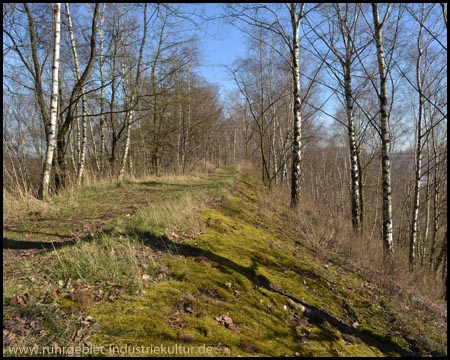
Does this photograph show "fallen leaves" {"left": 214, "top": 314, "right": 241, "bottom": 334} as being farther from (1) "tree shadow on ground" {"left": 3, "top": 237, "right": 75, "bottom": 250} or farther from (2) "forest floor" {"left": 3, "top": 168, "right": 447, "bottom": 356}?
(1) "tree shadow on ground" {"left": 3, "top": 237, "right": 75, "bottom": 250}

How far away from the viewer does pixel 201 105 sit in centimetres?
2228

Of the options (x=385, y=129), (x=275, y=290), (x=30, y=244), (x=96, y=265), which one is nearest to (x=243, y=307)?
(x=275, y=290)

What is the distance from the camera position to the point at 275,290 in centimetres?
365

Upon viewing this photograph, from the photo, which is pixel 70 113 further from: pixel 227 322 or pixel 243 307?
pixel 227 322

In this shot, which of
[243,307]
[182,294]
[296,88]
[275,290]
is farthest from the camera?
[296,88]

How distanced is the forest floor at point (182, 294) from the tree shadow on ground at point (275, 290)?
17 mm

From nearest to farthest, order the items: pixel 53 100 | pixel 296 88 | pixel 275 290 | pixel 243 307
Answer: pixel 243 307
pixel 275 290
pixel 53 100
pixel 296 88

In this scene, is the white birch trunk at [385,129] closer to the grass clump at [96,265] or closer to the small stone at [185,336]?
the small stone at [185,336]

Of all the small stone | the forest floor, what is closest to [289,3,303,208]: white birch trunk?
the forest floor

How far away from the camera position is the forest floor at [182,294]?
2.15 m

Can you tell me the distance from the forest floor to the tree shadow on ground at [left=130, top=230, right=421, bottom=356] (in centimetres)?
2

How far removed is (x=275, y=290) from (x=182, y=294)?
1.42 meters

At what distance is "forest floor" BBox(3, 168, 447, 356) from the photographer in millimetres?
2154

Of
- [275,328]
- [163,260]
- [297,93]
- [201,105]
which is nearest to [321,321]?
[275,328]
